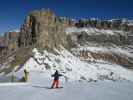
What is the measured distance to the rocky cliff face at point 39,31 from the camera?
72325 millimetres

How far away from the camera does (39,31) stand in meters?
74.2

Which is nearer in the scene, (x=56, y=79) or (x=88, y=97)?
(x=88, y=97)

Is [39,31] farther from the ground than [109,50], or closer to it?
closer to it

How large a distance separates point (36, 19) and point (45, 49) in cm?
1305

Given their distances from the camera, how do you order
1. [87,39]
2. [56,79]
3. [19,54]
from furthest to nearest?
[87,39] < [19,54] < [56,79]

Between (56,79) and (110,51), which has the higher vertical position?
(110,51)

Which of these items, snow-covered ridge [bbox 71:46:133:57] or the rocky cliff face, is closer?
the rocky cliff face

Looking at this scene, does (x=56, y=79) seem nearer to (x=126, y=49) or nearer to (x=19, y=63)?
(x=19, y=63)

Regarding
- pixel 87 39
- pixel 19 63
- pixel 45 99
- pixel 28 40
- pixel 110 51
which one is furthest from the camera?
pixel 87 39

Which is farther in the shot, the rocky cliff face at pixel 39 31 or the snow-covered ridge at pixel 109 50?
the snow-covered ridge at pixel 109 50

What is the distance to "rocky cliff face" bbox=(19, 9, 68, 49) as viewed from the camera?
72.3 metres

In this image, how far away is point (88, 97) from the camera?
57.7ft

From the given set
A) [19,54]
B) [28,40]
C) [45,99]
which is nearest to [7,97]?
[45,99]

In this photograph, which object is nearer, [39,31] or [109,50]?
[39,31]
